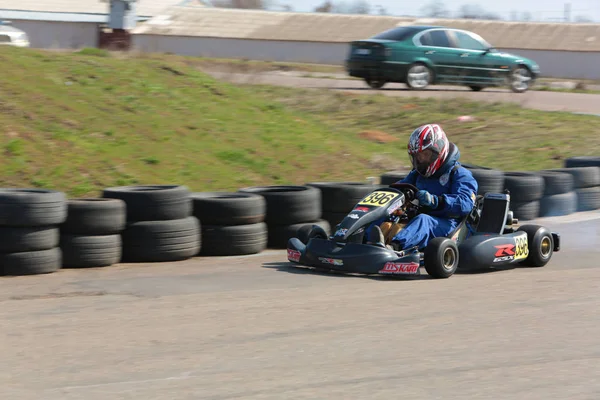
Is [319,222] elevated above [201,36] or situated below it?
below

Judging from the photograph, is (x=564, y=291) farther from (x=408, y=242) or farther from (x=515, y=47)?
(x=515, y=47)

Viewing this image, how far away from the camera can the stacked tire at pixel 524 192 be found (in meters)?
10.5

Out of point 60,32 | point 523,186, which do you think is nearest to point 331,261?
point 523,186

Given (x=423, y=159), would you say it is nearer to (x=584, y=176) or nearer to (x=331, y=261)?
(x=331, y=261)

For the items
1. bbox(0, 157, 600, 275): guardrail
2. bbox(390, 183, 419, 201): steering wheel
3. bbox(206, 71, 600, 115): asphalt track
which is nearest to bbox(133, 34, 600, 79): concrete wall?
bbox(206, 71, 600, 115): asphalt track

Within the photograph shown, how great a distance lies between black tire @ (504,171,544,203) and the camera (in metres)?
10.5

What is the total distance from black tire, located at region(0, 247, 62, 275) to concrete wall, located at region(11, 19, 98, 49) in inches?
1370

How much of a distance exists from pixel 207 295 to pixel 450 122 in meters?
10.2

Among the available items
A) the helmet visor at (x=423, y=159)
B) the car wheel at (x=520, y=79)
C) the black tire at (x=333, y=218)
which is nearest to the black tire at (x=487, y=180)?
the black tire at (x=333, y=218)

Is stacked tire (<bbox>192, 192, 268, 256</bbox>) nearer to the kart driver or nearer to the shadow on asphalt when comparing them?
the shadow on asphalt

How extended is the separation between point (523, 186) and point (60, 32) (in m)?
35.9

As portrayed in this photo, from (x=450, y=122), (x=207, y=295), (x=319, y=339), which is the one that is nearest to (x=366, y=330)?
(x=319, y=339)

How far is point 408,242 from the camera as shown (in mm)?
7531

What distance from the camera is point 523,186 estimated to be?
10.5 metres
